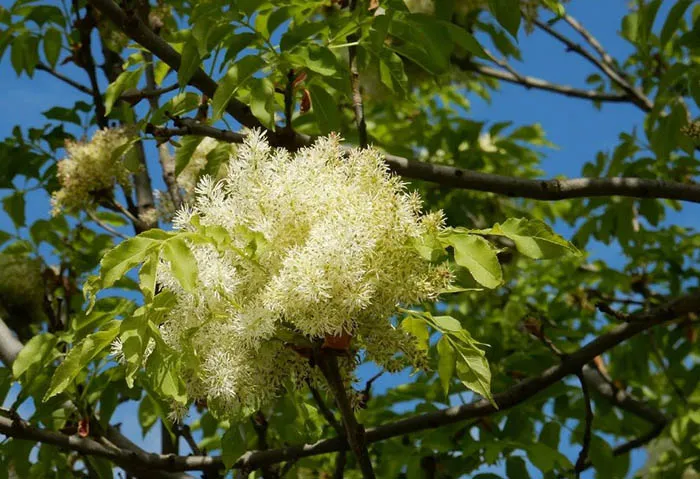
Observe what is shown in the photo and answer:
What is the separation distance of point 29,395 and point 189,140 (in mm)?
957

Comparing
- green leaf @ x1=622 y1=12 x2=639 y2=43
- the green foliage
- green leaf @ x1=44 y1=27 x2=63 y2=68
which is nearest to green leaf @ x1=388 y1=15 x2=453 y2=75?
the green foliage

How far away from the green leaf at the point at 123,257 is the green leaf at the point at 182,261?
1.6 inches

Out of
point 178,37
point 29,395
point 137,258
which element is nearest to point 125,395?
point 29,395

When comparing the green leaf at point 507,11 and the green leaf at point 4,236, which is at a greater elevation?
the green leaf at point 4,236

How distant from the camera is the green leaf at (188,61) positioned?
2373 mm

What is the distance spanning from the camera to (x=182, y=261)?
1.58 m

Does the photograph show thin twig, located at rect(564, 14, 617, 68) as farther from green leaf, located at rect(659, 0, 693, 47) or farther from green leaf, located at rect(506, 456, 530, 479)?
green leaf, located at rect(506, 456, 530, 479)

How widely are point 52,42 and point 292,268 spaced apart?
8.83ft

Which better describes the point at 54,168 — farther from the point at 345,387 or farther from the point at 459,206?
the point at 345,387

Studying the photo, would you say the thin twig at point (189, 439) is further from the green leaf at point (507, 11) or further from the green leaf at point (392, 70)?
the green leaf at point (507, 11)

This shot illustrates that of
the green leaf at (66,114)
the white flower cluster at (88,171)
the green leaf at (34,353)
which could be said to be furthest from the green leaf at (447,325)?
the green leaf at (66,114)

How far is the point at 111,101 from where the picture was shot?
2.73 meters

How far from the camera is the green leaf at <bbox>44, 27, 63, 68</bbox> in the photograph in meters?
3.81

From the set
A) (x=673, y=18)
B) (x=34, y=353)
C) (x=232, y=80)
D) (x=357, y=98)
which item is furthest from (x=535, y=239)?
(x=673, y=18)
